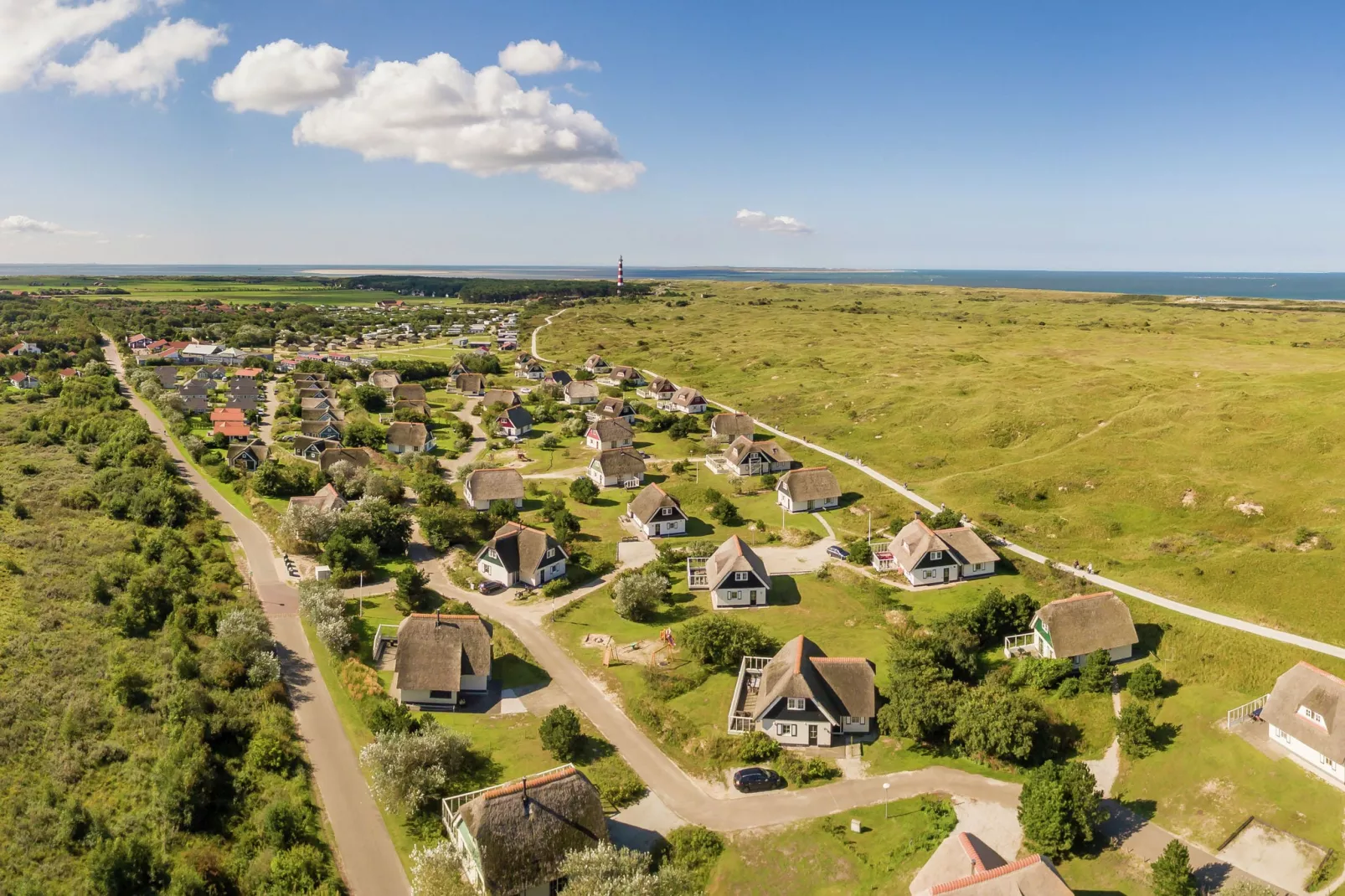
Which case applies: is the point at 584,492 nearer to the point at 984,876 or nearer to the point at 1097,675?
the point at 1097,675

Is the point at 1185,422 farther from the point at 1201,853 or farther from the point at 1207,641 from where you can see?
the point at 1201,853

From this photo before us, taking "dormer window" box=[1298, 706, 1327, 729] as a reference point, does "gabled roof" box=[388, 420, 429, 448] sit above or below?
above

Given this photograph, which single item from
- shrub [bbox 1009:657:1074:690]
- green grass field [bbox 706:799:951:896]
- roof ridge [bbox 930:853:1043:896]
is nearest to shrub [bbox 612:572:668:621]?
green grass field [bbox 706:799:951:896]

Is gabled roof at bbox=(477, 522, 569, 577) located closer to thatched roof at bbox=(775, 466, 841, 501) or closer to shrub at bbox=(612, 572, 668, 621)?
shrub at bbox=(612, 572, 668, 621)

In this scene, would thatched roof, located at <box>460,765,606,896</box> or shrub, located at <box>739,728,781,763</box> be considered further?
shrub, located at <box>739,728,781,763</box>

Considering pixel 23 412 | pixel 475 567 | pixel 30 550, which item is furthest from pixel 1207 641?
pixel 23 412

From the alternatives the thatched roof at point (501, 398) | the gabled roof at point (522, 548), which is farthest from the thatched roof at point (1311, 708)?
the thatched roof at point (501, 398)

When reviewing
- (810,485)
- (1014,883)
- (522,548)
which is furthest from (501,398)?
(1014,883)
